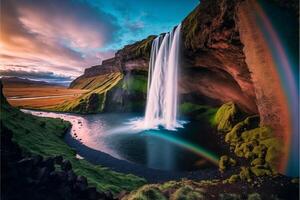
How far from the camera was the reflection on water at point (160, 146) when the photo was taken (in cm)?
2533

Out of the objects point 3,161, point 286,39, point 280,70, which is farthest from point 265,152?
point 3,161

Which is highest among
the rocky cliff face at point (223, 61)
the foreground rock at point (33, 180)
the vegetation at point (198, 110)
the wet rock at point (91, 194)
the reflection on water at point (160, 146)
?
the rocky cliff face at point (223, 61)

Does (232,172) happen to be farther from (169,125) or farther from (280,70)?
(169,125)

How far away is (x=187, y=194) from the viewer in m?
13.0

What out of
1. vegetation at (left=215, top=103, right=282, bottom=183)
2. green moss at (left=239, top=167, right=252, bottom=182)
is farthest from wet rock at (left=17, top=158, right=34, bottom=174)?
green moss at (left=239, top=167, right=252, bottom=182)

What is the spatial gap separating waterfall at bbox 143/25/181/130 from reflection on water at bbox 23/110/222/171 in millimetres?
6586

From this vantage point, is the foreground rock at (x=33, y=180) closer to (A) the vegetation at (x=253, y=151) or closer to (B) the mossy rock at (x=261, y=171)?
(A) the vegetation at (x=253, y=151)

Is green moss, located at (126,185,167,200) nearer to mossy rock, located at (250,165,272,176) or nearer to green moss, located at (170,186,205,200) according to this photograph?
green moss, located at (170,186,205,200)

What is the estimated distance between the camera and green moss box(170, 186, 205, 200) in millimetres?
12496

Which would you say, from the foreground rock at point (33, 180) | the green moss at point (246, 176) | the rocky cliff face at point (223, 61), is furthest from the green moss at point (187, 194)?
the rocky cliff face at point (223, 61)

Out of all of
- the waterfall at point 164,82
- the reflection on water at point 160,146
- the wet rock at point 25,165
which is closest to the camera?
the wet rock at point 25,165

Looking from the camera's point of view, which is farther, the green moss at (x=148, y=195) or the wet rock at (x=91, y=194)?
the green moss at (x=148, y=195)

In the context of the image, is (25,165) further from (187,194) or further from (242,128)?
(242,128)

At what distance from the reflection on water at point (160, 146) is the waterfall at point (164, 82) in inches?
259
